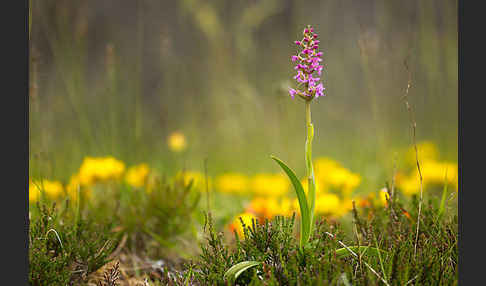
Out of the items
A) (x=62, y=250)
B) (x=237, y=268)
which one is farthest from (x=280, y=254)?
(x=62, y=250)

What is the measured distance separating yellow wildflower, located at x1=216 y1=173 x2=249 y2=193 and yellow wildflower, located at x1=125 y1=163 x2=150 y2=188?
29.0 inches

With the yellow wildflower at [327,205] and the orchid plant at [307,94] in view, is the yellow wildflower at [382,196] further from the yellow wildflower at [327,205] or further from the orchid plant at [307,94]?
the orchid plant at [307,94]

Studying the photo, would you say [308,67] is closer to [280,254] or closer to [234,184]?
[280,254]

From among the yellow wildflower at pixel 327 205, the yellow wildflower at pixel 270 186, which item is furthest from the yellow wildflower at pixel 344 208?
the yellow wildflower at pixel 270 186

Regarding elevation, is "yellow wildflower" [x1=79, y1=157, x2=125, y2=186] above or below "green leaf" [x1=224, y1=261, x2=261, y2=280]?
above

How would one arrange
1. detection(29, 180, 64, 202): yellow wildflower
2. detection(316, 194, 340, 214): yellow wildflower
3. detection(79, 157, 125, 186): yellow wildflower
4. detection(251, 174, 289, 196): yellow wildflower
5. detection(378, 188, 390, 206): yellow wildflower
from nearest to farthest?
detection(378, 188, 390, 206): yellow wildflower
detection(29, 180, 64, 202): yellow wildflower
detection(316, 194, 340, 214): yellow wildflower
detection(79, 157, 125, 186): yellow wildflower
detection(251, 174, 289, 196): yellow wildflower

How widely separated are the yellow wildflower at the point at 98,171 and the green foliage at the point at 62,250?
546mm

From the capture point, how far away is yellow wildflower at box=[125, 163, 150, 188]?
2.34m

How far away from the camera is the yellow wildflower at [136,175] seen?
2336mm

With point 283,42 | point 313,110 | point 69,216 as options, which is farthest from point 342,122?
point 69,216

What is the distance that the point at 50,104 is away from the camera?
8.63 feet

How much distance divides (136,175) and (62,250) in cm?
97

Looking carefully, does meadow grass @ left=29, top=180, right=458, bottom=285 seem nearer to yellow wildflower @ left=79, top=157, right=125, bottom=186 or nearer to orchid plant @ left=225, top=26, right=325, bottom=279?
orchid plant @ left=225, top=26, right=325, bottom=279

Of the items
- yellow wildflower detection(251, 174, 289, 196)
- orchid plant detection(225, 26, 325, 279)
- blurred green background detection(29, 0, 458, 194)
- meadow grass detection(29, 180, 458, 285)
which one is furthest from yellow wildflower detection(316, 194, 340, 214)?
orchid plant detection(225, 26, 325, 279)
